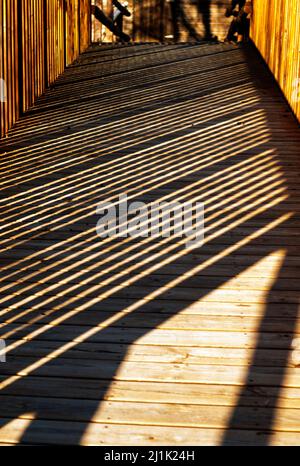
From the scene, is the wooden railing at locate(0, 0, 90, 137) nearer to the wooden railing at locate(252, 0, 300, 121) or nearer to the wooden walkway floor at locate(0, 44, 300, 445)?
the wooden walkway floor at locate(0, 44, 300, 445)

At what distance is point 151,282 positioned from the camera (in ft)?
14.2

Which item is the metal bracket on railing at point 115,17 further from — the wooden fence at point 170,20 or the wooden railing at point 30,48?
the wooden railing at point 30,48

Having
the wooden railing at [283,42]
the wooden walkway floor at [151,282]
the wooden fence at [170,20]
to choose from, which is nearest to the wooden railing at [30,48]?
the wooden walkway floor at [151,282]

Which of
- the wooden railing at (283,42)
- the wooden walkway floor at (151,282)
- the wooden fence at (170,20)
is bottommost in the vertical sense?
the wooden fence at (170,20)

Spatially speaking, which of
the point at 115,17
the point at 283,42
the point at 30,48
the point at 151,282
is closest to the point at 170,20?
the point at 115,17

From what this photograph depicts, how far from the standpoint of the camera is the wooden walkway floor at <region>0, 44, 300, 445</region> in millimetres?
3062

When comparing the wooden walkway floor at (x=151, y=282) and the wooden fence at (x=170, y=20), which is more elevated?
the wooden walkway floor at (x=151, y=282)

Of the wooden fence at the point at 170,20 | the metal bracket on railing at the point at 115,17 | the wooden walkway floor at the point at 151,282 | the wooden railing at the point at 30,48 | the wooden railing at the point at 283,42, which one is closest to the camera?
the wooden walkway floor at the point at 151,282

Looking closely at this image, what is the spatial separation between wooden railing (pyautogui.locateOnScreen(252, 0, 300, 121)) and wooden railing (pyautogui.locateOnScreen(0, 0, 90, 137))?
8.41 ft

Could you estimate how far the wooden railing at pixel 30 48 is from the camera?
7098 mm

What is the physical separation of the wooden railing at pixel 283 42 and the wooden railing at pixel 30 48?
2.56 metres

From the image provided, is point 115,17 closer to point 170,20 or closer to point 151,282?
point 170,20

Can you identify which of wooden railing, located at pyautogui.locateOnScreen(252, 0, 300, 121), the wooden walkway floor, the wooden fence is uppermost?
wooden railing, located at pyautogui.locateOnScreen(252, 0, 300, 121)

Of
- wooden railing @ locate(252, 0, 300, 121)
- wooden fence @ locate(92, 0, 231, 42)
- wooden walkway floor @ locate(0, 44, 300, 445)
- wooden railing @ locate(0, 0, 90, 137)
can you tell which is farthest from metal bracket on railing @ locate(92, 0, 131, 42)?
wooden walkway floor @ locate(0, 44, 300, 445)
